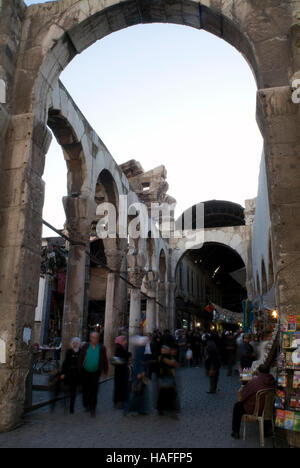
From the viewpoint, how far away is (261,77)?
5.15 meters

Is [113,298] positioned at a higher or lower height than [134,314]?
higher

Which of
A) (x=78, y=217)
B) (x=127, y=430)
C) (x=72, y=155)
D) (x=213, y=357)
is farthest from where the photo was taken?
(x=72, y=155)

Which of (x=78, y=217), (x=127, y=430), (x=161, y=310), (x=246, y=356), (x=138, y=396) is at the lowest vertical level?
(x=127, y=430)

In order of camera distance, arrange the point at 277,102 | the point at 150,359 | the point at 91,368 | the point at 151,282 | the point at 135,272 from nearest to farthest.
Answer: the point at 277,102, the point at 91,368, the point at 150,359, the point at 135,272, the point at 151,282

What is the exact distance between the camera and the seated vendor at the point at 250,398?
13.8ft

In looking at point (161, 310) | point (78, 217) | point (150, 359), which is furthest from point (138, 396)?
Answer: point (161, 310)

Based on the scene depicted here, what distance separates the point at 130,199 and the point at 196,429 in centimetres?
940

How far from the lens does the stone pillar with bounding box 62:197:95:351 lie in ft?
26.8

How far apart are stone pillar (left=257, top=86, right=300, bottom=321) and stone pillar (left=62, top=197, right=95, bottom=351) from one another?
15.8 feet

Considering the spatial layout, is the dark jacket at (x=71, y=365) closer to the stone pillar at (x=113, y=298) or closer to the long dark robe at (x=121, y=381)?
the long dark robe at (x=121, y=381)

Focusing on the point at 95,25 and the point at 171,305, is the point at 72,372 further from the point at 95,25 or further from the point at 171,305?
the point at 171,305

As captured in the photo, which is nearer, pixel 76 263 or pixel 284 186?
pixel 284 186

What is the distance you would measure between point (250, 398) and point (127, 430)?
1544 mm

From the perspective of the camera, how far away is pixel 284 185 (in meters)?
4.68
